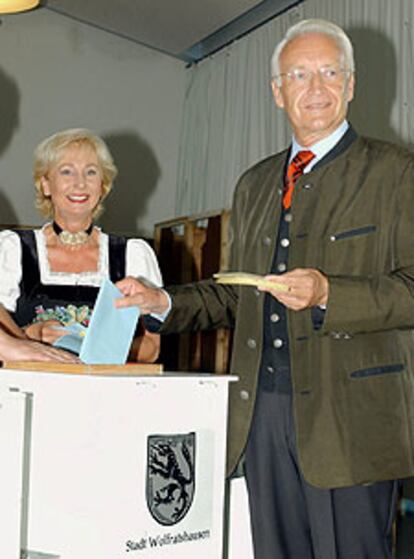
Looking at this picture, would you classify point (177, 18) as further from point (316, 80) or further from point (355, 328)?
point (355, 328)

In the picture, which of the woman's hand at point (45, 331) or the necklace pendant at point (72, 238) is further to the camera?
the necklace pendant at point (72, 238)

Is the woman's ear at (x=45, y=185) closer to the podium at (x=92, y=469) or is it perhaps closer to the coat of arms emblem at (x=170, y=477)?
the podium at (x=92, y=469)

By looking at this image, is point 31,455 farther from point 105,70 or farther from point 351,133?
point 105,70

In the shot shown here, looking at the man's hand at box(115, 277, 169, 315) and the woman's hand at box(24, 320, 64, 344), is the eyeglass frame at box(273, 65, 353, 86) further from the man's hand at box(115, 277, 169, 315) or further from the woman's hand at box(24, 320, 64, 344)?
the woman's hand at box(24, 320, 64, 344)

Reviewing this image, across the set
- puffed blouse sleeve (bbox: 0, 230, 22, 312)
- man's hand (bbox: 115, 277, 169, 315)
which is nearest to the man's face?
man's hand (bbox: 115, 277, 169, 315)

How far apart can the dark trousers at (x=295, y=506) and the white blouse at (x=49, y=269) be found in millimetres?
1046

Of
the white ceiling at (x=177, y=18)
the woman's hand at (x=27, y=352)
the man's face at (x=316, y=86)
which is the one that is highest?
the white ceiling at (x=177, y=18)

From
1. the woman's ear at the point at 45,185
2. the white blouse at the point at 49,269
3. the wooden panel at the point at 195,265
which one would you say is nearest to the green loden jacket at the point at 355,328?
the white blouse at the point at 49,269

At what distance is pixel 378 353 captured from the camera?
1.79 m

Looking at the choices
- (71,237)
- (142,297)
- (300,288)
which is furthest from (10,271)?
(300,288)

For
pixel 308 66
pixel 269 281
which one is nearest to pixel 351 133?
pixel 308 66

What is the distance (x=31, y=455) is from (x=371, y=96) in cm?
455

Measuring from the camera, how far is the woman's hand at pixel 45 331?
2627 millimetres

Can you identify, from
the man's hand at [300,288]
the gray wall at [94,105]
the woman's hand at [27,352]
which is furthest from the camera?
the gray wall at [94,105]
